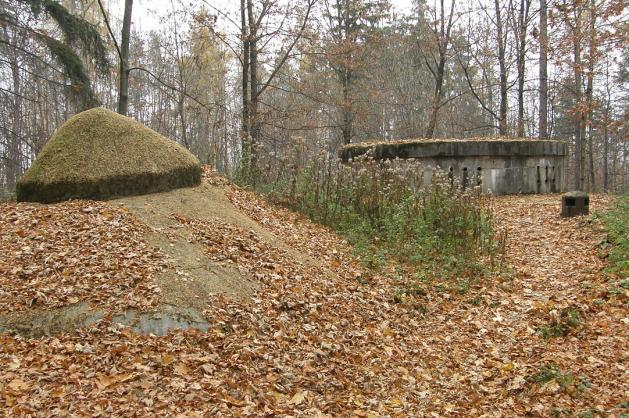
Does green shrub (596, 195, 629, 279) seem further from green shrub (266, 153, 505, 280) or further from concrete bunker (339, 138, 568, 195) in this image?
concrete bunker (339, 138, 568, 195)

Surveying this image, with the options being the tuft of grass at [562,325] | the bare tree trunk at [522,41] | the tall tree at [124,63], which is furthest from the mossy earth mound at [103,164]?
the bare tree trunk at [522,41]

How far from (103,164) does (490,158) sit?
9381mm

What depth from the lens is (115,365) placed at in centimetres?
383

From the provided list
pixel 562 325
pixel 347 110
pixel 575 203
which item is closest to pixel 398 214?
pixel 562 325

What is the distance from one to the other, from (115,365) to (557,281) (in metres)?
5.39

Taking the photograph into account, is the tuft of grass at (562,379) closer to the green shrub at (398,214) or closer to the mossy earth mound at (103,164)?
the green shrub at (398,214)

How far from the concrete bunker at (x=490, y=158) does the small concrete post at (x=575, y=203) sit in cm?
295

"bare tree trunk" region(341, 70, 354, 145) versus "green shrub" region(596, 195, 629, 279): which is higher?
"bare tree trunk" region(341, 70, 354, 145)

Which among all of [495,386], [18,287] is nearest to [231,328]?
[18,287]

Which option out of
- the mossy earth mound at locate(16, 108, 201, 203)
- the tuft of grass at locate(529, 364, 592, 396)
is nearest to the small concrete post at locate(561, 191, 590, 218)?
the tuft of grass at locate(529, 364, 592, 396)

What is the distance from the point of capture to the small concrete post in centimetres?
955

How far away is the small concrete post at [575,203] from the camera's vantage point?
9555 millimetres

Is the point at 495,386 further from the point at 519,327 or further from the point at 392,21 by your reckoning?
the point at 392,21

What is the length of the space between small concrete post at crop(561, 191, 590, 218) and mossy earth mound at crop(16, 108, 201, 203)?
6.64m
